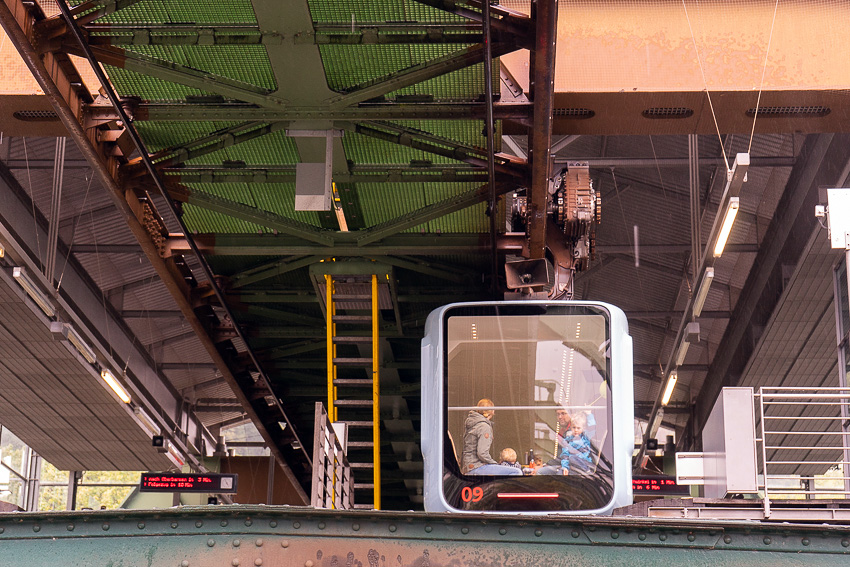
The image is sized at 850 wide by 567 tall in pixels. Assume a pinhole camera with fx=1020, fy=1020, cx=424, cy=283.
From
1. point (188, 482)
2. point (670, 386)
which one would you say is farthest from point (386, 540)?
point (670, 386)

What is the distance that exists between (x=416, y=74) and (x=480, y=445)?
4.17m

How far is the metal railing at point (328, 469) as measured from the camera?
10.1 m

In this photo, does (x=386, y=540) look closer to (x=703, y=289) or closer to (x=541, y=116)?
(x=541, y=116)

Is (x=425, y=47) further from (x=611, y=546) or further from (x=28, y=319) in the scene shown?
(x=28, y=319)

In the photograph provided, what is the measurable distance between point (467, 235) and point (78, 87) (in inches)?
216

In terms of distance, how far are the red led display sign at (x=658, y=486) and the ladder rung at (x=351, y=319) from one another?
21.7 ft

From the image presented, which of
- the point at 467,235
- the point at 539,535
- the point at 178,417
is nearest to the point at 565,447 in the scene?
the point at 467,235

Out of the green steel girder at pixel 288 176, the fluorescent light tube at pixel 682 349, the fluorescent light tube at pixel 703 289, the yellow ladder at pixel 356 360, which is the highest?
the green steel girder at pixel 288 176

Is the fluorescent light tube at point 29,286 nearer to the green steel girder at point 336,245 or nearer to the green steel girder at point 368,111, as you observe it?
the green steel girder at point 336,245

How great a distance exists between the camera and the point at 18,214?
18.8 metres

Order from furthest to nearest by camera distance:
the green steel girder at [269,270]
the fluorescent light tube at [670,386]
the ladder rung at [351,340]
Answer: the fluorescent light tube at [670,386]
the green steel girder at [269,270]
the ladder rung at [351,340]

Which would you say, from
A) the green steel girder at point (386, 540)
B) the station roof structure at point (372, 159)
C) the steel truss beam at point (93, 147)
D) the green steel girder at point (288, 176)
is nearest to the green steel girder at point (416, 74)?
the station roof structure at point (372, 159)

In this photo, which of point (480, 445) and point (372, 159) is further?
point (372, 159)

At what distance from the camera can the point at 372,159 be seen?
12992 millimetres
